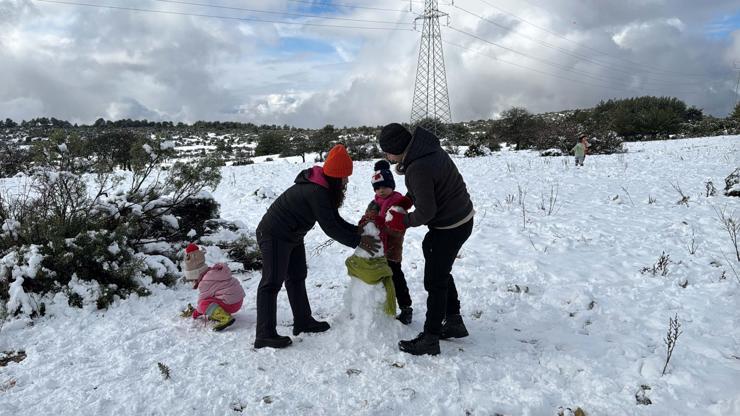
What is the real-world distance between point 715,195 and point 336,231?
29.7 ft

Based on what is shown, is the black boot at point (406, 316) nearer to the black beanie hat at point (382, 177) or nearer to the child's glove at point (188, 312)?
the black beanie hat at point (382, 177)

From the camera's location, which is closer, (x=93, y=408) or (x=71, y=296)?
(x=93, y=408)

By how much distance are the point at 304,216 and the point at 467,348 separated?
1910mm

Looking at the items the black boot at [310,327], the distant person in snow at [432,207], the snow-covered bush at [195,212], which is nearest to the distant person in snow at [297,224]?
the black boot at [310,327]

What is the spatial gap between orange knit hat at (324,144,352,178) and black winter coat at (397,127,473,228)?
17.9 inches

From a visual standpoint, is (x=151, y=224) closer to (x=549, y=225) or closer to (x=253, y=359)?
(x=253, y=359)

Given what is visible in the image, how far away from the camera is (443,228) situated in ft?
12.5

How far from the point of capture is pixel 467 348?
397 cm

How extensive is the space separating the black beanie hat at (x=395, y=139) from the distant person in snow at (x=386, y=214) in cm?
51

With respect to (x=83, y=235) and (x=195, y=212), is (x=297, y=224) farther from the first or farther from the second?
(x=195, y=212)

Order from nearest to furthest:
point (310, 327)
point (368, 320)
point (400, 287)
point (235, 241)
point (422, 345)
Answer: point (422, 345) → point (368, 320) → point (310, 327) → point (400, 287) → point (235, 241)

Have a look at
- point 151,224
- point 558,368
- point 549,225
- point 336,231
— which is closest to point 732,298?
point 558,368

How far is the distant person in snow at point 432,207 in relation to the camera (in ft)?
11.7

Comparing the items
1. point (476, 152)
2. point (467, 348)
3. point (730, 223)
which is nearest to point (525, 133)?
point (476, 152)
